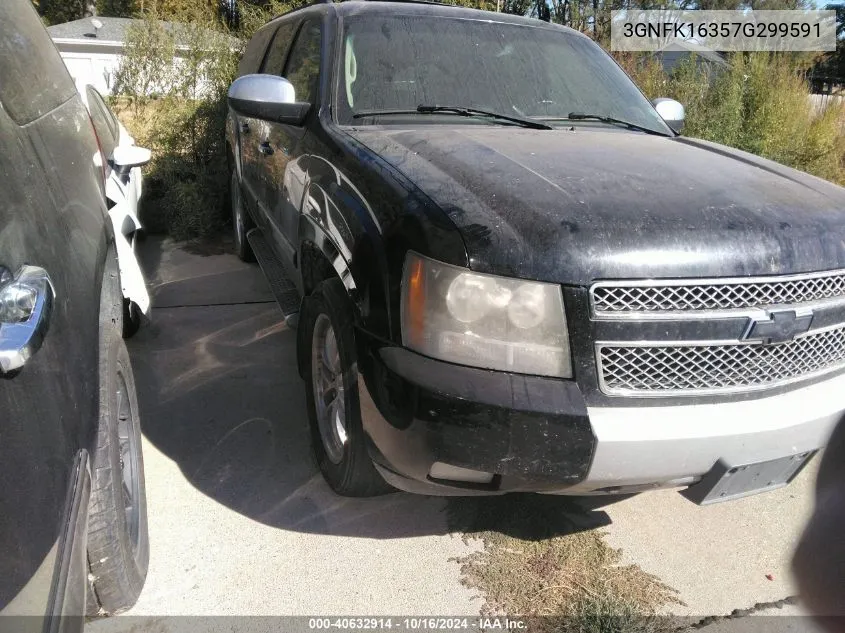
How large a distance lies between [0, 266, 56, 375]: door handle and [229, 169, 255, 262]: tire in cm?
405

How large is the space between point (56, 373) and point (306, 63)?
2627 mm

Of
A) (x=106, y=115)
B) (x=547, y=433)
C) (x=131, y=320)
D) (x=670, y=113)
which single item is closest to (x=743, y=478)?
(x=547, y=433)

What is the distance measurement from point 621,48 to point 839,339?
7.75 m

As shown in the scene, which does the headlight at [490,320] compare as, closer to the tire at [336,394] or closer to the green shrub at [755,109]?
the tire at [336,394]

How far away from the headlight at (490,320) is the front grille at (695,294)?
0.45 ft

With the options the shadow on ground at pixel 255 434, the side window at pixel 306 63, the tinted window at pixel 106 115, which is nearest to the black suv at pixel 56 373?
the shadow on ground at pixel 255 434

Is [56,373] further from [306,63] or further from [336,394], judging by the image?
[306,63]

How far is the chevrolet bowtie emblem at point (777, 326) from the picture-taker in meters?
1.95

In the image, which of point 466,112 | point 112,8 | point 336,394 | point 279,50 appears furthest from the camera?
point 112,8

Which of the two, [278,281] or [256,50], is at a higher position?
[256,50]

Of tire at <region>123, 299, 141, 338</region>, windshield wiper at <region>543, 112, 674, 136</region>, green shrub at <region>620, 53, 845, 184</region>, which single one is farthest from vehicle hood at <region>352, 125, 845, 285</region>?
green shrub at <region>620, 53, 845, 184</region>

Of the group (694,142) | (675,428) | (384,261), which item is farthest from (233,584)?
(694,142)

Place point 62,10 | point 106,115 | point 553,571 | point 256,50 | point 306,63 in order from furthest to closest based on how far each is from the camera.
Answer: point 62,10 < point 256,50 < point 106,115 < point 306,63 < point 553,571

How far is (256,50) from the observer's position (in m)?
5.46
